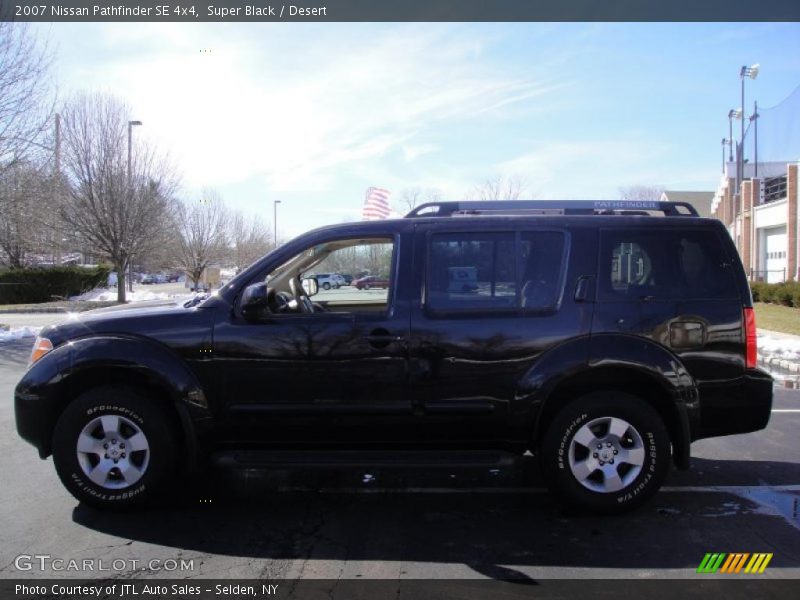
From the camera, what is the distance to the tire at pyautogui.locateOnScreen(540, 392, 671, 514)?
14.2ft

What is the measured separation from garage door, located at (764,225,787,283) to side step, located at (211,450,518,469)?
35969 millimetres

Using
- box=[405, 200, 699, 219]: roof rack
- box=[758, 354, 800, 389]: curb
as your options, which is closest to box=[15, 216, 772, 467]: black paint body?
box=[405, 200, 699, 219]: roof rack

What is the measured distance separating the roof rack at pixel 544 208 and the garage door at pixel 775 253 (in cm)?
3473

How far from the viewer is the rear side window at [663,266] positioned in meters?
4.46

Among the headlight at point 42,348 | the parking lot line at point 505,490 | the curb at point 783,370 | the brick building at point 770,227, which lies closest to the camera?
the headlight at point 42,348

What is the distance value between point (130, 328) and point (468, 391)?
2.32 m

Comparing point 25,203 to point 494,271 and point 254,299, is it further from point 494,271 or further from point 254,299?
point 494,271

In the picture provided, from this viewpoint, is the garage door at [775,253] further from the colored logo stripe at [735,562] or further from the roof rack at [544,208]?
the colored logo stripe at [735,562]

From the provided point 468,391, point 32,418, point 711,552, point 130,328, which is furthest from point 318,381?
point 711,552

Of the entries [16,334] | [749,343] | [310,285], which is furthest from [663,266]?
[16,334]

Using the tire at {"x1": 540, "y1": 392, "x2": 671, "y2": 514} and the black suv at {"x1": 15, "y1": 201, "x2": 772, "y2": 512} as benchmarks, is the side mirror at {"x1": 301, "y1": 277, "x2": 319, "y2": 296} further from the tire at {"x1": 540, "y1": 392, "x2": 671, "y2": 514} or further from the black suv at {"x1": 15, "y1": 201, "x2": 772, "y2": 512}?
the tire at {"x1": 540, "y1": 392, "x2": 671, "y2": 514}

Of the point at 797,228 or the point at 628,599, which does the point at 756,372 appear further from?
the point at 797,228
